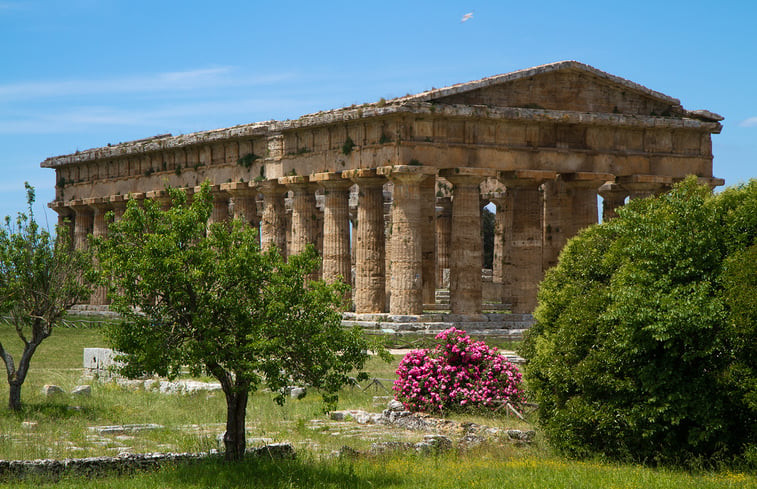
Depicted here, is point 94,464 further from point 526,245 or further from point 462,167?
point 526,245

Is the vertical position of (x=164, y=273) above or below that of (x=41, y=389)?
above

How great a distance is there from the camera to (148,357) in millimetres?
14578

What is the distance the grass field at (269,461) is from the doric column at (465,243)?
11565mm

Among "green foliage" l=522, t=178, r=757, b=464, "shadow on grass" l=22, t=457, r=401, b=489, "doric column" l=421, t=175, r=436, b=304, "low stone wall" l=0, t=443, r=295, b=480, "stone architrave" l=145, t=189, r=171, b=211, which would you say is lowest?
"shadow on grass" l=22, t=457, r=401, b=489

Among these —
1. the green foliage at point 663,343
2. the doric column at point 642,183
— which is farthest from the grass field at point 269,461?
the doric column at point 642,183

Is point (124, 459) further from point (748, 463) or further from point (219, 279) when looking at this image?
point (748, 463)

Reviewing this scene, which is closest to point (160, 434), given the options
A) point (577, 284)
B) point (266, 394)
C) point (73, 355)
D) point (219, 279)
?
point (219, 279)

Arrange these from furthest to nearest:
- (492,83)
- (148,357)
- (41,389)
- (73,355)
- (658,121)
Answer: (658,121), (492,83), (73,355), (41,389), (148,357)

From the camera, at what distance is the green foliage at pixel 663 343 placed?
14672 mm

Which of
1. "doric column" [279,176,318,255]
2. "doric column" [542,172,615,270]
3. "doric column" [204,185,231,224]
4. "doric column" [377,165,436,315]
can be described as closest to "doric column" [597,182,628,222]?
"doric column" [542,172,615,270]

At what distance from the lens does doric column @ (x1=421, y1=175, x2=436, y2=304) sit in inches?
1396

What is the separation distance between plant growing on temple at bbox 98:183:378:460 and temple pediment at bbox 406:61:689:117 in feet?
63.1

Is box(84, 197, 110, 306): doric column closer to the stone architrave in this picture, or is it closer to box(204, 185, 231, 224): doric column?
the stone architrave

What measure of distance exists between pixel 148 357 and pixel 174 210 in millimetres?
2273
